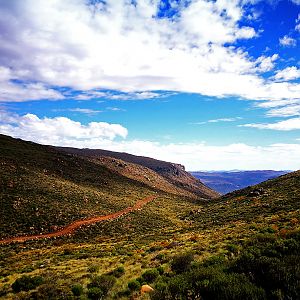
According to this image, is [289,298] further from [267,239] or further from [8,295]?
[8,295]

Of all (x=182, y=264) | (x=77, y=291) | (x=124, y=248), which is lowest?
(x=124, y=248)

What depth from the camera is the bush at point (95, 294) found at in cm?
1422

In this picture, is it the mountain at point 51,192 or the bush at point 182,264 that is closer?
the bush at point 182,264

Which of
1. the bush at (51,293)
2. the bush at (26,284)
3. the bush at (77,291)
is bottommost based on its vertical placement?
the bush at (26,284)

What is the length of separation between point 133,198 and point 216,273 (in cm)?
6797

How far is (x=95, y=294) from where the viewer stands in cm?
1441

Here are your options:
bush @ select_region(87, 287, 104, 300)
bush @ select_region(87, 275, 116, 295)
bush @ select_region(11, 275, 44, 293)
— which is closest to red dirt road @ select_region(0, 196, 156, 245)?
bush @ select_region(11, 275, 44, 293)

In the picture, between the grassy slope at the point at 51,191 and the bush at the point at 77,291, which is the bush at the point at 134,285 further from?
the grassy slope at the point at 51,191

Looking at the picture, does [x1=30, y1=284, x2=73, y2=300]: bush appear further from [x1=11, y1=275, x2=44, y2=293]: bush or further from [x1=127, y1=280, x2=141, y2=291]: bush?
[x1=127, y1=280, x2=141, y2=291]: bush

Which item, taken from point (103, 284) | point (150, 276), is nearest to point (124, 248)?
point (150, 276)

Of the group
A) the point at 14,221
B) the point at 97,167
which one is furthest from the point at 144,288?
the point at 97,167

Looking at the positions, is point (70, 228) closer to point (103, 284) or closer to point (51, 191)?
point (51, 191)

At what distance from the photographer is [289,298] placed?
32.7 ft

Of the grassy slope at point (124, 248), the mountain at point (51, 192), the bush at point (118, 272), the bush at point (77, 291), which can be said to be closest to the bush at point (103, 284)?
the grassy slope at point (124, 248)
